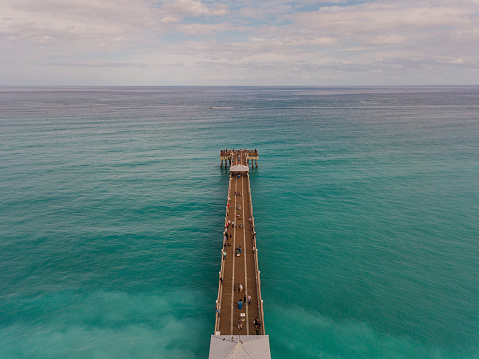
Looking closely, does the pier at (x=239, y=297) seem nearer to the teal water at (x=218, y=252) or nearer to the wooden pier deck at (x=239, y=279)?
the wooden pier deck at (x=239, y=279)

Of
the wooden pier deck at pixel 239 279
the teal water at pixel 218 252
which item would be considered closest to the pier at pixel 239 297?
the wooden pier deck at pixel 239 279

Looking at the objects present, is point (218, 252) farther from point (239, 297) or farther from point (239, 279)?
point (239, 297)

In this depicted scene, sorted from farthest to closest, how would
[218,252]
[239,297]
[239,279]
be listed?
[218,252] → [239,279] → [239,297]

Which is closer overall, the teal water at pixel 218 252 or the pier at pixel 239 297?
the pier at pixel 239 297

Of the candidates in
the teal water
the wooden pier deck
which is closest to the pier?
the wooden pier deck

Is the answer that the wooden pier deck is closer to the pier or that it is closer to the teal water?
the pier

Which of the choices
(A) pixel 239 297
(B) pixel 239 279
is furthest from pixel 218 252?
(A) pixel 239 297

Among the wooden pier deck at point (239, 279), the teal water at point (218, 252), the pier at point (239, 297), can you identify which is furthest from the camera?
the teal water at point (218, 252)
